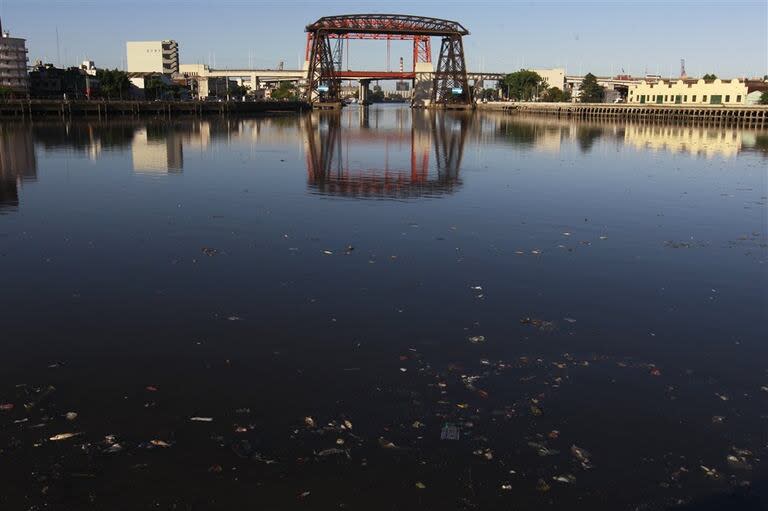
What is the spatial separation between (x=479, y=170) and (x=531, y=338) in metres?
21.1

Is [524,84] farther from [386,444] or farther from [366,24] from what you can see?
[386,444]

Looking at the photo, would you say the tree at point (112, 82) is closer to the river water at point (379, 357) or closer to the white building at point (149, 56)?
the white building at point (149, 56)

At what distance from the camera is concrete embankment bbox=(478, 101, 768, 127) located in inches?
3388

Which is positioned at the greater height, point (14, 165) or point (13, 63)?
point (13, 63)

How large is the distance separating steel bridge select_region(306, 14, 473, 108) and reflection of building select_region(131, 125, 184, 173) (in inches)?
3139

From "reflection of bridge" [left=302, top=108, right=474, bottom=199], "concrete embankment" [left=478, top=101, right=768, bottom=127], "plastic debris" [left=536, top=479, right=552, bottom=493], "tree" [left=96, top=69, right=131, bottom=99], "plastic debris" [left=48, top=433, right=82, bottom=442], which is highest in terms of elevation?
"tree" [left=96, top=69, right=131, bottom=99]

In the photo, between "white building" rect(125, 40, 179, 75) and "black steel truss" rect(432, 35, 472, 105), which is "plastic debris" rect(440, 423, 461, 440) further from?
"white building" rect(125, 40, 179, 75)

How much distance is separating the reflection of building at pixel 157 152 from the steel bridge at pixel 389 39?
7973cm

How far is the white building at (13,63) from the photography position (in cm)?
10712

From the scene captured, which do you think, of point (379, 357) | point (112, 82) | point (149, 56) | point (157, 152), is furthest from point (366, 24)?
point (379, 357)

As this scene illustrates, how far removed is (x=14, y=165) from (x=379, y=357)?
27.1 meters

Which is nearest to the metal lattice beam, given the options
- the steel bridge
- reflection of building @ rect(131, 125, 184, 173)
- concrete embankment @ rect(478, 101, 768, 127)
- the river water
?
the steel bridge

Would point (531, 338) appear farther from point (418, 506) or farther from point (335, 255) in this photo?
point (335, 255)

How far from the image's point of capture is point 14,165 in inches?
1146
